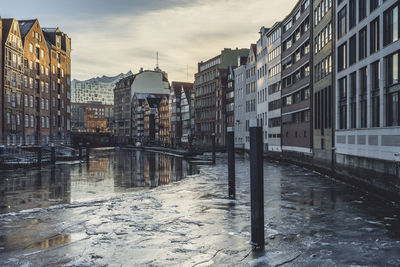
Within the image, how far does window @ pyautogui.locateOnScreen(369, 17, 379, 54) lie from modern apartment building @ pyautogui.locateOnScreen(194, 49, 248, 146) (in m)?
72.1

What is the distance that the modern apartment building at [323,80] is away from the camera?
4562 cm

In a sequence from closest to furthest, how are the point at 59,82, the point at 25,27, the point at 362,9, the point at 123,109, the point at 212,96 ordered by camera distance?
the point at 362,9 → the point at 25,27 → the point at 59,82 → the point at 212,96 → the point at 123,109

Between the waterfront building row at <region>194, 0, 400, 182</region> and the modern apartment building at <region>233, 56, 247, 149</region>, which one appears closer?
the waterfront building row at <region>194, 0, 400, 182</region>

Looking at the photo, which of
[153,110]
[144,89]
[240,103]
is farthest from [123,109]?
[240,103]

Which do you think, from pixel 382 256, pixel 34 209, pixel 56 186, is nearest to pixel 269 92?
pixel 56 186

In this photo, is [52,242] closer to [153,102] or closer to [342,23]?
[342,23]

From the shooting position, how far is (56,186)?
101 ft

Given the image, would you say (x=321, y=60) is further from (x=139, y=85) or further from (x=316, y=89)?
(x=139, y=85)

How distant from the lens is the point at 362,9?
111 feet

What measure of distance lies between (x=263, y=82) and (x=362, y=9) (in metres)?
51.9

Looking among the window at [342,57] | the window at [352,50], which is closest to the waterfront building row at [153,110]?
the window at [342,57]

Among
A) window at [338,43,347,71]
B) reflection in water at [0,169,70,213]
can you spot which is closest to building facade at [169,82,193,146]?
window at [338,43,347,71]

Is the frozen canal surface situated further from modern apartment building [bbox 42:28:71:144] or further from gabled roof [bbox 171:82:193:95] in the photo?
gabled roof [bbox 171:82:193:95]

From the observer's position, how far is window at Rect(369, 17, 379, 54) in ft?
98.7
